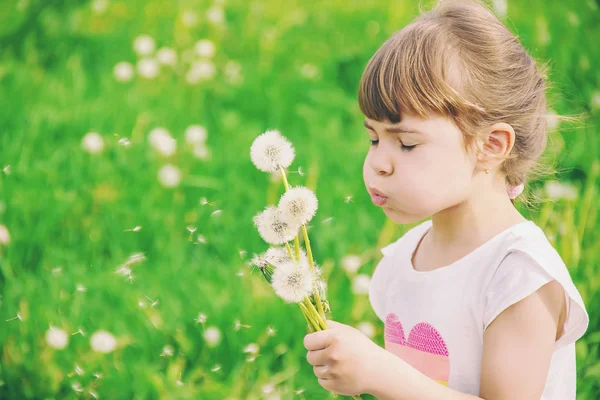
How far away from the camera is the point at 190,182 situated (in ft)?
8.36

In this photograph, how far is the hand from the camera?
121 cm

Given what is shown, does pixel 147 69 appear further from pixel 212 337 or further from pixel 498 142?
pixel 498 142

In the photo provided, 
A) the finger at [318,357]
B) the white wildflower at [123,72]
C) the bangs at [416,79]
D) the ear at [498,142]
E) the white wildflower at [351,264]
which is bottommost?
the white wildflower at [123,72]

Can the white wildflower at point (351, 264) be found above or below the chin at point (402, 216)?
below

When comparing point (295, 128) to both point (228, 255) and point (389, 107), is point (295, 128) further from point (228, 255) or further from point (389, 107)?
point (389, 107)

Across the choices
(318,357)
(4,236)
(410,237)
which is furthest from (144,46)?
(318,357)

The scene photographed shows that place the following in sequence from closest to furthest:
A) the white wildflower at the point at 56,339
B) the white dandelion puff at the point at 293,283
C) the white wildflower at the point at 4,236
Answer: the white dandelion puff at the point at 293,283
the white wildflower at the point at 56,339
the white wildflower at the point at 4,236

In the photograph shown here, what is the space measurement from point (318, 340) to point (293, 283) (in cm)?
12

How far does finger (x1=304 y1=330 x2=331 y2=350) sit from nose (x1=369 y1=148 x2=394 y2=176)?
268 millimetres

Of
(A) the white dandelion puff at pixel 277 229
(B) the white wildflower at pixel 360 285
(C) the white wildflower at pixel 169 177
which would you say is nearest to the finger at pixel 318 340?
(A) the white dandelion puff at pixel 277 229

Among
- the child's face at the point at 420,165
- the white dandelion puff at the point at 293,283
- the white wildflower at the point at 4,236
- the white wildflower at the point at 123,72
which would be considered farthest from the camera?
the white wildflower at the point at 123,72

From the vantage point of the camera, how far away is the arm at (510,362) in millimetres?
A: 1213

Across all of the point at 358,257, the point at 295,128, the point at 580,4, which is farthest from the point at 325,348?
the point at 580,4

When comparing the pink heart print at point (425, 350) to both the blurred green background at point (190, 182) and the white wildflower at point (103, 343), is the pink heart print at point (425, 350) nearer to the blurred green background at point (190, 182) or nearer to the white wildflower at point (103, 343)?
the blurred green background at point (190, 182)
